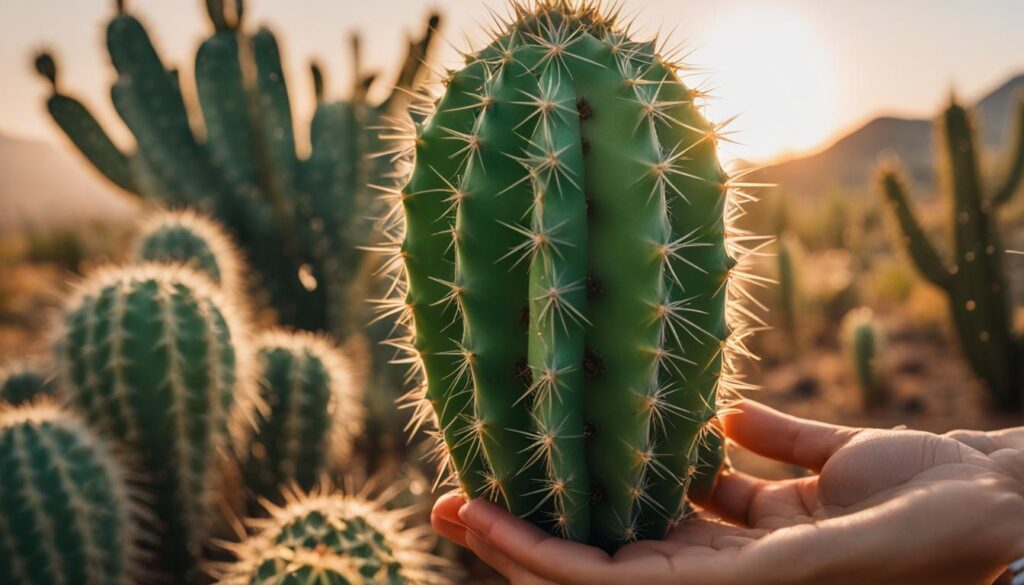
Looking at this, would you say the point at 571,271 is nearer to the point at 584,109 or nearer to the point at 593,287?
the point at 593,287

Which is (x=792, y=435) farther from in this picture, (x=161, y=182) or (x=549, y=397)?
(x=161, y=182)

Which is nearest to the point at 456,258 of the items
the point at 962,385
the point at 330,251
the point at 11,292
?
the point at 330,251

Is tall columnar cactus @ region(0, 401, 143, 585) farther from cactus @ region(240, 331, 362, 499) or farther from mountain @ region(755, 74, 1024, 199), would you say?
mountain @ region(755, 74, 1024, 199)

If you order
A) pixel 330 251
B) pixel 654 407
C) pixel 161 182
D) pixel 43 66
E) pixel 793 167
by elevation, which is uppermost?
pixel 793 167

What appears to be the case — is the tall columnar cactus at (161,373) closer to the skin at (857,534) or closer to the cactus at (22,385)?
the cactus at (22,385)

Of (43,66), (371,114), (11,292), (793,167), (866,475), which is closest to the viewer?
(866,475)

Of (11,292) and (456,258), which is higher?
(11,292)

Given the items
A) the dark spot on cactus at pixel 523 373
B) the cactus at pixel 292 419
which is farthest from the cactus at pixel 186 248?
the dark spot on cactus at pixel 523 373
